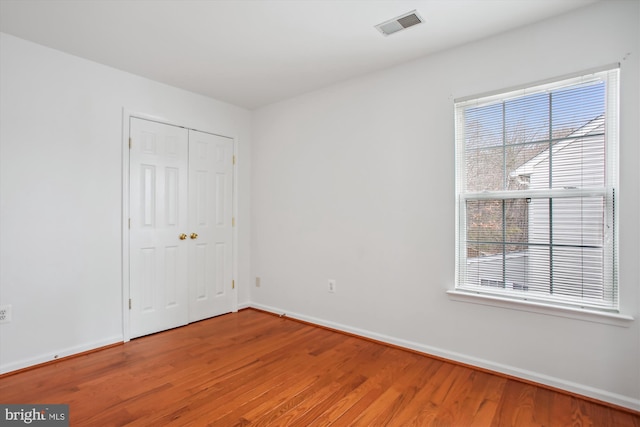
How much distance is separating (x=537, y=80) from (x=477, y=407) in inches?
87.4

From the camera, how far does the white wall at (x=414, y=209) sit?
216cm

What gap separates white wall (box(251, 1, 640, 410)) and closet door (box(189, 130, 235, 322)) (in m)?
0.37

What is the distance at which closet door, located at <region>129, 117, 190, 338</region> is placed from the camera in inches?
131

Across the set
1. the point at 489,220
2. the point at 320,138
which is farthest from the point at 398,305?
the point at 320,138

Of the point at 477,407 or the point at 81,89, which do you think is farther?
the point at 81,89

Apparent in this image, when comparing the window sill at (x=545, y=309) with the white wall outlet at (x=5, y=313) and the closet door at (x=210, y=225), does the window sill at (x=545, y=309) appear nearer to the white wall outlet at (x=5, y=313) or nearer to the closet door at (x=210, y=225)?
the closet door at (x=210, y=225)

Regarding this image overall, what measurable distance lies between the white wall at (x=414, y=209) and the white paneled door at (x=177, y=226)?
471mm

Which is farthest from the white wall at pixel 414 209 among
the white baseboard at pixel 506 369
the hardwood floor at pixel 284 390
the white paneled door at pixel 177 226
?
the white paneled door at pixel 177 226

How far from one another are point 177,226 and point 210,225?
16.3 inches

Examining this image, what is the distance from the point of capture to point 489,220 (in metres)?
2.67

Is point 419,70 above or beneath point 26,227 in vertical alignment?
above

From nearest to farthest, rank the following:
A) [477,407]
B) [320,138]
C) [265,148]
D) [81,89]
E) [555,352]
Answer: [477,407], [555,352], [81,89], [320,138], [265,148]

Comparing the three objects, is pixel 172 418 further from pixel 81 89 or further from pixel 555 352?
pixel 81 89

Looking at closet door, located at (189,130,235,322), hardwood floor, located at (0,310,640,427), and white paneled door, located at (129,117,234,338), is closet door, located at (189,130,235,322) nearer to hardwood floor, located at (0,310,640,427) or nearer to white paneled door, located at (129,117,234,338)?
white paneled door, located at (129,117,234,338)
